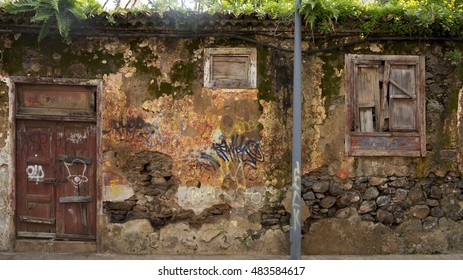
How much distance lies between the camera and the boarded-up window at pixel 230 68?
23.3ft

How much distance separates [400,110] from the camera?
23.4 ft

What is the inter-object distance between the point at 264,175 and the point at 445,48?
11.3 feet

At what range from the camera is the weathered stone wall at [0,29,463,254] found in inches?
278

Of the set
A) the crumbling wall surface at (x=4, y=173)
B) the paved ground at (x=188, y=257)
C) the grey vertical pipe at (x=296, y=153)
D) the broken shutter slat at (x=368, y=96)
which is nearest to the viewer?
the grey vertical pipe at (x=296, y=153)

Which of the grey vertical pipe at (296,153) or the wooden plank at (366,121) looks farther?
the wooden plank at (366,121)

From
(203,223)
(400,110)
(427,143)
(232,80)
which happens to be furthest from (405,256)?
(232,80)

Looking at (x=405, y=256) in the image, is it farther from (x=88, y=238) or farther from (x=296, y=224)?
(x=88, y=238)

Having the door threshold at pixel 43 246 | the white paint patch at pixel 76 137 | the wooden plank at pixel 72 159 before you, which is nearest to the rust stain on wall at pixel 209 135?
the white paint patch at pixel 76 137

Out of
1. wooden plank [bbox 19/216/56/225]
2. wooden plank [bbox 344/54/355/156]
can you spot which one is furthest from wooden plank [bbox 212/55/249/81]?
wooden plank [bbox 19/216/56/225]

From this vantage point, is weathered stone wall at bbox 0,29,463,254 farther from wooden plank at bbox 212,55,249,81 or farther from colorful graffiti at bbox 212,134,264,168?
wooden plank at bbox 212,55,249,81

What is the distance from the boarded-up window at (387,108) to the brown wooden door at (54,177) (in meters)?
4.10

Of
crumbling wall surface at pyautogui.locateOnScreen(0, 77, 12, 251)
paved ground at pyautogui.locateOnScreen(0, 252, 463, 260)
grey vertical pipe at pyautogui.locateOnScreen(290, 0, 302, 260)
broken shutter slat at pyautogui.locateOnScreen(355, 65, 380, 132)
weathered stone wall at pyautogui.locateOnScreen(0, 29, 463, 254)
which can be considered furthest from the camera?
broken shutter slat at pyautogui.locateOnScreen(355, 65, 380, 132)

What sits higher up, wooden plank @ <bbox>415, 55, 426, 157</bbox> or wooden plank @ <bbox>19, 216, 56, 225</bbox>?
wooden plank @ <bbox>415, 55, 426, 157</bbox>

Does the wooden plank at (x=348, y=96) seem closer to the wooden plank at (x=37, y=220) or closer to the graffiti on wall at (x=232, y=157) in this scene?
the graffiti on wall at (x=232, y=157)
